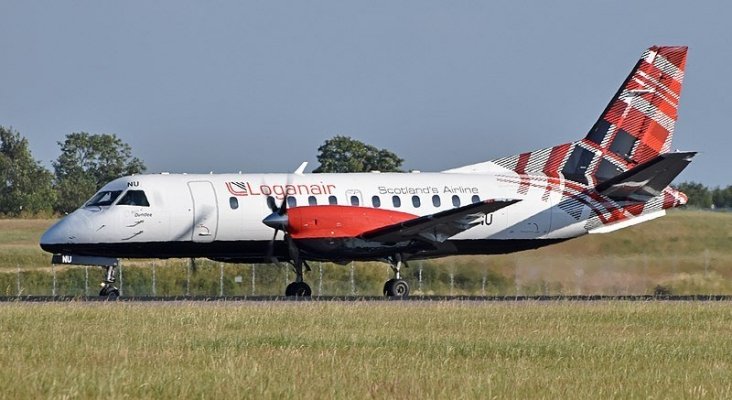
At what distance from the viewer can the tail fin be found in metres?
38.2

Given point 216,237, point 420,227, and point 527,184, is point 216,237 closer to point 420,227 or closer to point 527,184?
point 420,227

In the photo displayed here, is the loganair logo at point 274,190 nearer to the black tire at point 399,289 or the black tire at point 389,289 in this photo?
the black tire at point 389,289

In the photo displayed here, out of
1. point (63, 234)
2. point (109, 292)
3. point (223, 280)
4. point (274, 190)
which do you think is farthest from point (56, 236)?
point (223, 280)

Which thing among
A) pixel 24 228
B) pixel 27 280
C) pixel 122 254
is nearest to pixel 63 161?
pixel 24 228

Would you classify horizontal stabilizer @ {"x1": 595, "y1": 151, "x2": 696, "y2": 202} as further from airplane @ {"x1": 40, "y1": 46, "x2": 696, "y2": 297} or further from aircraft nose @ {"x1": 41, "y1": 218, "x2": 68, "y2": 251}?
aircraft nose @ {"x1": 41, "y1": 218, "x2": 68, "y2": 251}

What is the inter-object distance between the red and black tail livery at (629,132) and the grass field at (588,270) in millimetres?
2892

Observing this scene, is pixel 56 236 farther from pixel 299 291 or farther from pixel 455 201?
pixel 455 201

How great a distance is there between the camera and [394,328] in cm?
2533

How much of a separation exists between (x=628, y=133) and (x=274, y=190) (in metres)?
10.2

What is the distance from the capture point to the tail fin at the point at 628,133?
3819 cm

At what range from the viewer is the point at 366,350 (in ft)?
68.9

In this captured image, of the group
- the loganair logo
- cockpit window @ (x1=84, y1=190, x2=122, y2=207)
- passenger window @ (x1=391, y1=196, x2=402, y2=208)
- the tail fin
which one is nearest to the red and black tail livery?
the tail fin

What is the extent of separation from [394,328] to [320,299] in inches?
329

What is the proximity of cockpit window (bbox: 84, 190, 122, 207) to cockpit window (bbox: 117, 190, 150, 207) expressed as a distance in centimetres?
24
